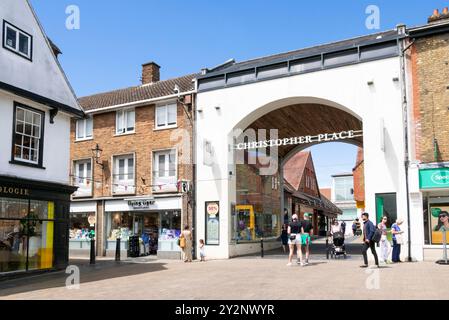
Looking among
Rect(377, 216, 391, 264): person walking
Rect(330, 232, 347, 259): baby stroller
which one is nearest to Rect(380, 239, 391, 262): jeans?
Rect(377, 216, 391, 264): person walking

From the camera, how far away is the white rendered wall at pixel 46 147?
13.9m

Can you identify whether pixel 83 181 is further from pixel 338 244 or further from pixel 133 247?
pixel 338 244

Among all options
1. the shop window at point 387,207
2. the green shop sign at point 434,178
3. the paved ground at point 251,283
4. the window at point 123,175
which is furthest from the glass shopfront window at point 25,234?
the green shop sign at point 434,178

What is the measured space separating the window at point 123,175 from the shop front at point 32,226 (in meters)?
5.80

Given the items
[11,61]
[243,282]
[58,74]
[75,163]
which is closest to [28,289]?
[243,282]

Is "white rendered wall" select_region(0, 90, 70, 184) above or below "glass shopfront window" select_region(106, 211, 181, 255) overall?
above

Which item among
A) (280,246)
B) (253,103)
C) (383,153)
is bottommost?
(280,246)

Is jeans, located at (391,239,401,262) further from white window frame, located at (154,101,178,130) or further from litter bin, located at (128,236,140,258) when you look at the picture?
litter bin, located at (128,236,140,258)

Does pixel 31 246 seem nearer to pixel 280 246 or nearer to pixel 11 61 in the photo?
pixel 11 61

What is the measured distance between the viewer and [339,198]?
6378cm

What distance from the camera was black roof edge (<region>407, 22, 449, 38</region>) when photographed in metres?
15.4

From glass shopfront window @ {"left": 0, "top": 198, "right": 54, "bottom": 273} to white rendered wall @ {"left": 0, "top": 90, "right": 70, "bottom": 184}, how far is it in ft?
3.00

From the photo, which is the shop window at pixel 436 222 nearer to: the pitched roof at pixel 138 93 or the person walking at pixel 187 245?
the person walking at pixel 187 245

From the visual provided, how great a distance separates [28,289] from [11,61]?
7264 mm
